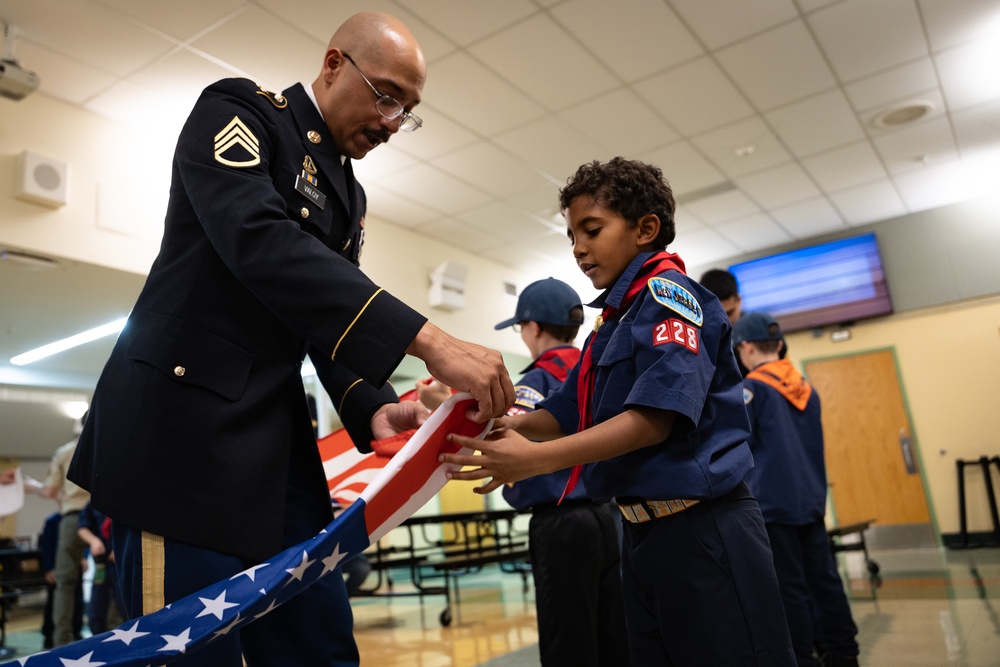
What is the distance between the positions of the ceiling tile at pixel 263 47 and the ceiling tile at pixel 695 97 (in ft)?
7.57

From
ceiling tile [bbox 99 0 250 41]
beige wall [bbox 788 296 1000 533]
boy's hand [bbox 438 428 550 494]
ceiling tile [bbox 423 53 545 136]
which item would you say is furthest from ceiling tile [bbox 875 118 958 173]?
boy's hand [bbox 438 428 550 494]

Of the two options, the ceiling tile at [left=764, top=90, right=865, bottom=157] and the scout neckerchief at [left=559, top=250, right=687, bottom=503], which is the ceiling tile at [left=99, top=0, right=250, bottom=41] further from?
the ceiling tile at [left=764, top=90, right=865, bottom=157]

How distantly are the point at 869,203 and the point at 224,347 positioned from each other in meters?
8.65

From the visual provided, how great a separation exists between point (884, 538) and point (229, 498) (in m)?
9.17

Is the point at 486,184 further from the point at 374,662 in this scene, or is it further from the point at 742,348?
the point at 374,662

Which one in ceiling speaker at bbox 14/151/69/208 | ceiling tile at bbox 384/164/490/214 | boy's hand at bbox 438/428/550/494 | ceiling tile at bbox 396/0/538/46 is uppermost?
ceiling tile at bbox 396/0/538/46

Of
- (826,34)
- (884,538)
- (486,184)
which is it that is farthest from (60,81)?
(884,538)

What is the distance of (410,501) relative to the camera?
1.29 m

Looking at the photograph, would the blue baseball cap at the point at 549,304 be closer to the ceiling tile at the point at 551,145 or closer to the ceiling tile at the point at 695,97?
the ceiling tile at the point at 695,97

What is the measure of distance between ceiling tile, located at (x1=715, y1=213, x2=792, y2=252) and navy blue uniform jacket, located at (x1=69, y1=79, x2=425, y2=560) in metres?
7.82

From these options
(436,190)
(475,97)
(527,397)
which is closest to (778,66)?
(475,97)

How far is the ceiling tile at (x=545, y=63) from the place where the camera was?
14.9 ft

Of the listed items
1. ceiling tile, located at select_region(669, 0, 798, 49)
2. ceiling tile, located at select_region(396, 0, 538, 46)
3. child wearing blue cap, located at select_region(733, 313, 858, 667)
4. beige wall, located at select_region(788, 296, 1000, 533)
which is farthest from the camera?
beige wall, located at select_region(788, 296, 1000, 533)

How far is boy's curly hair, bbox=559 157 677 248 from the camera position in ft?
5.27
